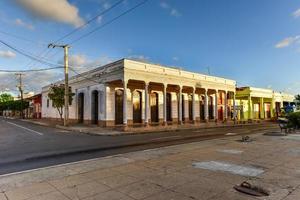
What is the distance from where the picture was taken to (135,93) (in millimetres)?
31516

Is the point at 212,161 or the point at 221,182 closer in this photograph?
the point at 221,182

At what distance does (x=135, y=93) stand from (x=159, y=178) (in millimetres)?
25037

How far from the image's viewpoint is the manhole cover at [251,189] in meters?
5.54

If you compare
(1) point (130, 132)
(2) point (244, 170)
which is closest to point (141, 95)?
(1) point (130, 132)

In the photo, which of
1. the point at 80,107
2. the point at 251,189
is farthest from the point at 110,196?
the point at 80,107

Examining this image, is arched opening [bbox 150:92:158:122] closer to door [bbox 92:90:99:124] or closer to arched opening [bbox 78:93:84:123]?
door [bbox 92:90:99:124]

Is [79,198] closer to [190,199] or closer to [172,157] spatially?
[190,199]

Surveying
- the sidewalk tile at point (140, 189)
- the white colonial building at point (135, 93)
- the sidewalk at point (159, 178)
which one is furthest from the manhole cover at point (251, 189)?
the white colonial building at point (135, 93)

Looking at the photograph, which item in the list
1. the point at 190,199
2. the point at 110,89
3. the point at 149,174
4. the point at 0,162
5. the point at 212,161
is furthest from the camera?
the point at 110,89

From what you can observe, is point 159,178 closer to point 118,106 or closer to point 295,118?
point 295,118

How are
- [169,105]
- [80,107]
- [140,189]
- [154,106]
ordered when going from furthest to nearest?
1. [169,105]
2. [80,107]
3. [154,106]
4. [140,189]

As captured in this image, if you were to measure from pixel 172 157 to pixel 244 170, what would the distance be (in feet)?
9.16

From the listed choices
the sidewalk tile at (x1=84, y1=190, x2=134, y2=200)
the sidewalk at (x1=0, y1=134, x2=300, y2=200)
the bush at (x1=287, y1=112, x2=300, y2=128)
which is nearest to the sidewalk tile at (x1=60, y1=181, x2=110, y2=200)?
the sidewalk at (x1=0, y1=134, x2=300, y2=200)

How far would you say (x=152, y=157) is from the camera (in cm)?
967
